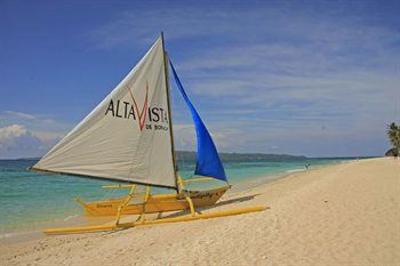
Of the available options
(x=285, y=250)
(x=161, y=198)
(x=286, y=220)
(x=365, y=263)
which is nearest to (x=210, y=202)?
(x=161, y=198)

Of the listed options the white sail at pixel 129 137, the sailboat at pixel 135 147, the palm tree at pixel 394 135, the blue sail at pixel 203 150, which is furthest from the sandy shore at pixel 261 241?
the palm tree at pixel 394 135

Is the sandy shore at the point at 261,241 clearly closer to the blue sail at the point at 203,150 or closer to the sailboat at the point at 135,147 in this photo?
the sailboat at the point at 135,147

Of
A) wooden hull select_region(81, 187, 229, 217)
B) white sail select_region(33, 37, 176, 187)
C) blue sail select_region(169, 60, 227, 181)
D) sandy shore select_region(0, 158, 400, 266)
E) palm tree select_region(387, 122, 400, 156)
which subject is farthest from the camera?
palm tree select_region(387, 122, 400, 156)

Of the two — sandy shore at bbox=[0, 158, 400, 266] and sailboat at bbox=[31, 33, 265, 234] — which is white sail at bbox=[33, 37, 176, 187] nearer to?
sailboat at bbox=[31, 33, 265, 234]

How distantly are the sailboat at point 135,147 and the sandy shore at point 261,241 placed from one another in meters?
1.23

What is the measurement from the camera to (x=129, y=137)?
41.8 feet

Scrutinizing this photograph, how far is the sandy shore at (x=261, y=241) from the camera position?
743 centimetres

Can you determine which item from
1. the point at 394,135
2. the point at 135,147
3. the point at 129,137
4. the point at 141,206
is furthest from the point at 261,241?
the point at 394,135

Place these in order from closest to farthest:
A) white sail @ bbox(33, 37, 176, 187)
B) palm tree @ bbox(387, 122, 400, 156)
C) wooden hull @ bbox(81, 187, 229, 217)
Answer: white sail @ bbox(33, 37, 176, 187), wooden hull @ bbox(81, 187, 229, 217), palm tree @ bbox(387, 122, 400, 156)

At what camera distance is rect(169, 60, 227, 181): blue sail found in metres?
14.4

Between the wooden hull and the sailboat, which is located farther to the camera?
the wooden hull

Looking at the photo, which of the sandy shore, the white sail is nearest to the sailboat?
the white sail

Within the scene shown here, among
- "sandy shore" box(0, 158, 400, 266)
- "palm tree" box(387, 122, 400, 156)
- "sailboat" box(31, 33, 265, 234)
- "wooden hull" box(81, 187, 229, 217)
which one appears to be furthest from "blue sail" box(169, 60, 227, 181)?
"palm tree" box(387, 122, 400, 156)

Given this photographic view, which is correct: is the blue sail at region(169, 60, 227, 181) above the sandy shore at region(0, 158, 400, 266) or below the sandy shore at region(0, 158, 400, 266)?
above
